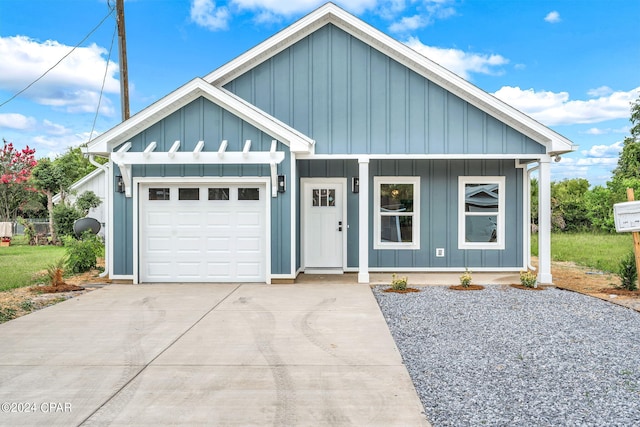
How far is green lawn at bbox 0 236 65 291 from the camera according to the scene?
10.4 metres

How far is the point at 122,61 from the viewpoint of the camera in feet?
42.4

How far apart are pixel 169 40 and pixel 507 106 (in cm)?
1666

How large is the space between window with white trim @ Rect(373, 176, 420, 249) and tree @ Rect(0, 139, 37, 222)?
22.2 metres

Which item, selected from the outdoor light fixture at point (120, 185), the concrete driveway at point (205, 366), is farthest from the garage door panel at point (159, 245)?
the concrete driveway at point (205, 366)

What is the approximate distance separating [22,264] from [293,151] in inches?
378

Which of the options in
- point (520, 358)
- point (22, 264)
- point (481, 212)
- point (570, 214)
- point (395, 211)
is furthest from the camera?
point (570, 214)

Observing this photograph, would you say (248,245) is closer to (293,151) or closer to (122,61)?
(293,151)

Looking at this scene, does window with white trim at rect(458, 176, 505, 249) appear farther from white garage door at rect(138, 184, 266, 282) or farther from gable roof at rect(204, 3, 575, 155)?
white garage door at rect(138, 184, 266, 282)

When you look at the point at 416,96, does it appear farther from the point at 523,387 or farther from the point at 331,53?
the point at 523,387

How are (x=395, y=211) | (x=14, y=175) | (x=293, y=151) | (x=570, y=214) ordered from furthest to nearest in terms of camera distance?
(x=14, y=175)
(x=570, y=214)
(x=395, y=211)
(x=293, y=151)

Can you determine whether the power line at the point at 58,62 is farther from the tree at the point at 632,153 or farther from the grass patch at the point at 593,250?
the tree at the point at 632,153

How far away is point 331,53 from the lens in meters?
10.2

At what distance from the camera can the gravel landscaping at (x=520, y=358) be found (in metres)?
3.64

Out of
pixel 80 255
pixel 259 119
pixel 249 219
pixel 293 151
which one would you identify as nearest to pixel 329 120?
pixel 293 151
